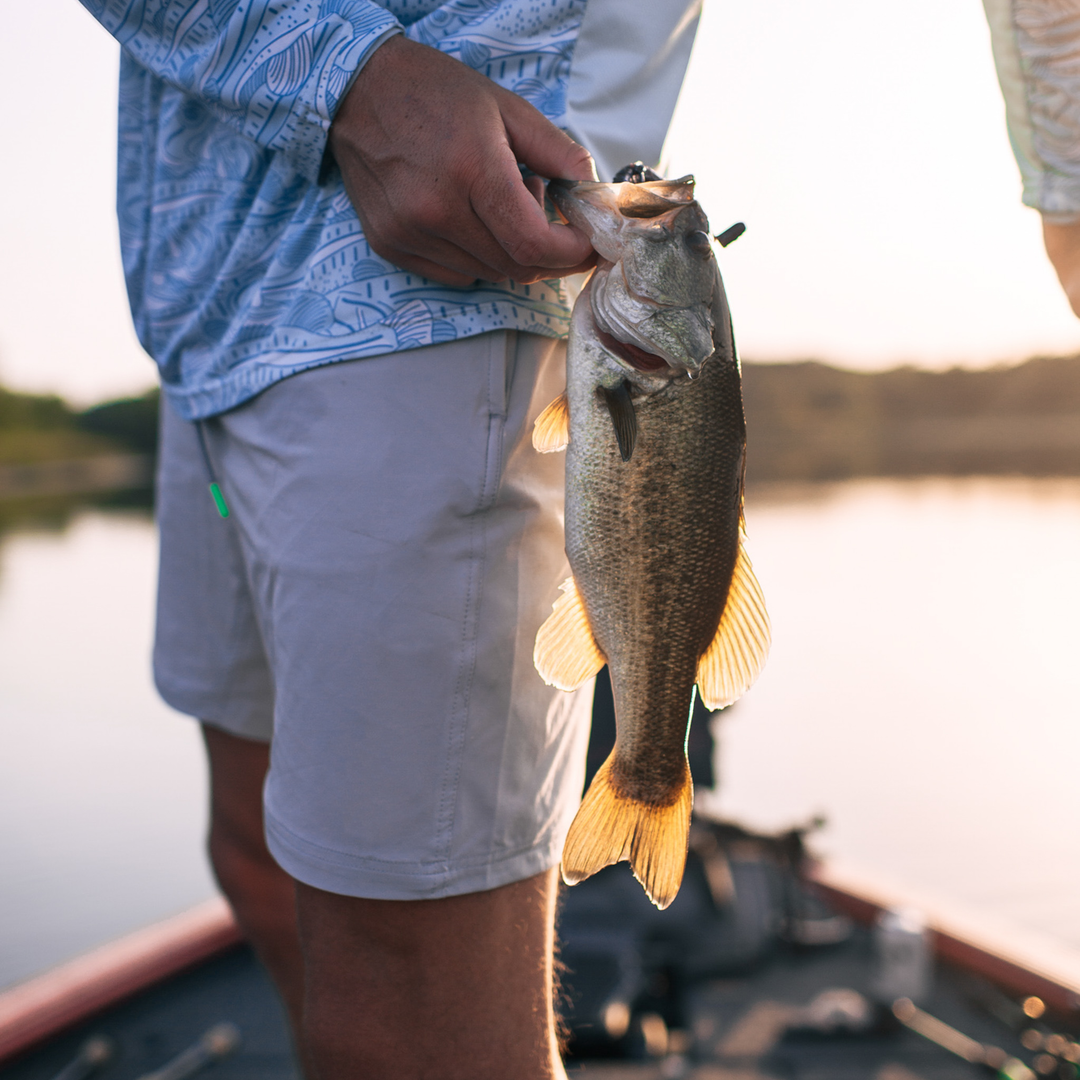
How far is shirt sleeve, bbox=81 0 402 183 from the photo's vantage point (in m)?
1.30

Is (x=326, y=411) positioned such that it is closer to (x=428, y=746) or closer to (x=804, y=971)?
(x=428, y=746)

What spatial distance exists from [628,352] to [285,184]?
2.11ft

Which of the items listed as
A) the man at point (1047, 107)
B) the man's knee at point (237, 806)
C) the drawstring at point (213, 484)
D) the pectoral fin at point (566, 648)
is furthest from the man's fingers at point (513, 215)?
the man's knee at point (237, 806)

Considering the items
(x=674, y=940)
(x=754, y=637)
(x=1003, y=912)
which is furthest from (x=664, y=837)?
(x=1003, y=912)

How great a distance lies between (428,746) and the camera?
1.30 metres

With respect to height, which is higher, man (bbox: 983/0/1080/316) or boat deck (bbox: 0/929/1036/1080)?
man (bbox: 983/0/1080/316)

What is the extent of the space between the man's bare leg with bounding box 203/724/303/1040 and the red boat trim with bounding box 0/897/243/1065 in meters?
1.72

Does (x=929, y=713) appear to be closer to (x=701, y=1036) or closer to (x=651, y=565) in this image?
(x=701, y=1036)

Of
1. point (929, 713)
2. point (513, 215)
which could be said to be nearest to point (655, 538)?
point (513, 215)

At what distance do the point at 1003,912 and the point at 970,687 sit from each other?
746 centimetres

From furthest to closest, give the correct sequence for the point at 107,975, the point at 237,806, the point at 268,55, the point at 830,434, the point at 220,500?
the point at 830,434, the point at 107,975, the point at 237,806, the point at 220,500, the point at 268,55

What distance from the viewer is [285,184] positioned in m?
1.47

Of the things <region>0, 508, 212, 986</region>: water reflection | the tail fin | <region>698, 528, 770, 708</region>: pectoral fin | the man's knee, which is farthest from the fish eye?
<region>0, 508, 212, 986</region>: water reflection

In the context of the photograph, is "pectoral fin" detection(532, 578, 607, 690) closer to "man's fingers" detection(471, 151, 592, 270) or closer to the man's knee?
"man's fingers" detection(471, 151, 592, 270)
